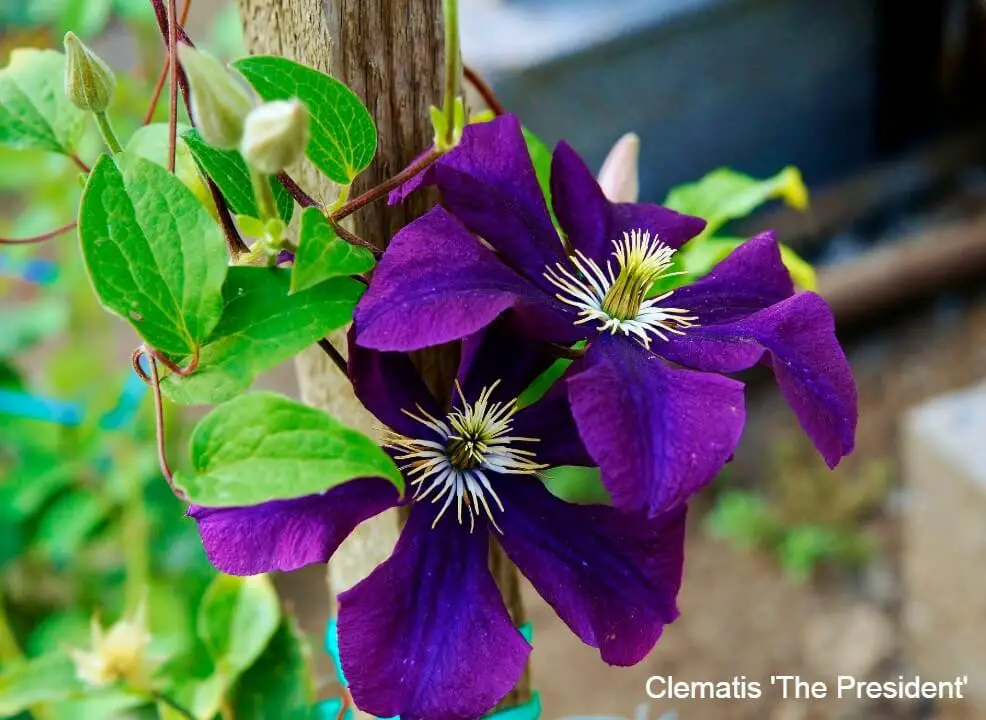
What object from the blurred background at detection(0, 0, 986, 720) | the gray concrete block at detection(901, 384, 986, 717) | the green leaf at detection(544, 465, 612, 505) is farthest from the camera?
the green leaf at detection(544, 465, 612, 505)

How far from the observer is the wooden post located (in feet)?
1.41

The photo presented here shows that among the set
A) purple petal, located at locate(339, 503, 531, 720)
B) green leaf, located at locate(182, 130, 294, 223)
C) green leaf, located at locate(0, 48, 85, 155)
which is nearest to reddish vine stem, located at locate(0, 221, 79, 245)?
green leaf, located at locate(0, 48, 85, 155)

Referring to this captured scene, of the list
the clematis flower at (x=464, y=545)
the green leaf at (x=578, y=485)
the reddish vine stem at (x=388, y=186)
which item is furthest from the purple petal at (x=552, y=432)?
the green leaf at (x=578, y=485)

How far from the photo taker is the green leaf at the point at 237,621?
0.63 m

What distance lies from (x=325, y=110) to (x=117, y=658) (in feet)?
1.23

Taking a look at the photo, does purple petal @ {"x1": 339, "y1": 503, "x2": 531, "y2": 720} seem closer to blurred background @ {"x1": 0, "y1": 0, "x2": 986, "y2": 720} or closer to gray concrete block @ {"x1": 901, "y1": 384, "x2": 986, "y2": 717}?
blurred background @ {"x1": 0, "y1": 0, "x2": 986, "y2": 720}

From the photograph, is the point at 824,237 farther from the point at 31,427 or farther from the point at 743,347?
the point at 743,347

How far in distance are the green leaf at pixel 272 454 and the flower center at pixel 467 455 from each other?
8 centimetres

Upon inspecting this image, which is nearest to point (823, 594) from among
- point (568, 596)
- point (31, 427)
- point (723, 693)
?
point (723, 693)

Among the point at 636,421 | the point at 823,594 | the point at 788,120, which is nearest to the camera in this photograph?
the point at 636,421

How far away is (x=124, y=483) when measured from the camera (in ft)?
3.43

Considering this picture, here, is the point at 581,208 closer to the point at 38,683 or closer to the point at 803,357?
the point at 803,357

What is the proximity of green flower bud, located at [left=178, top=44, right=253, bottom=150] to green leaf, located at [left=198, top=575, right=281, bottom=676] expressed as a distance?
360 millimetres

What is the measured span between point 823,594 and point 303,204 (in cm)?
149
